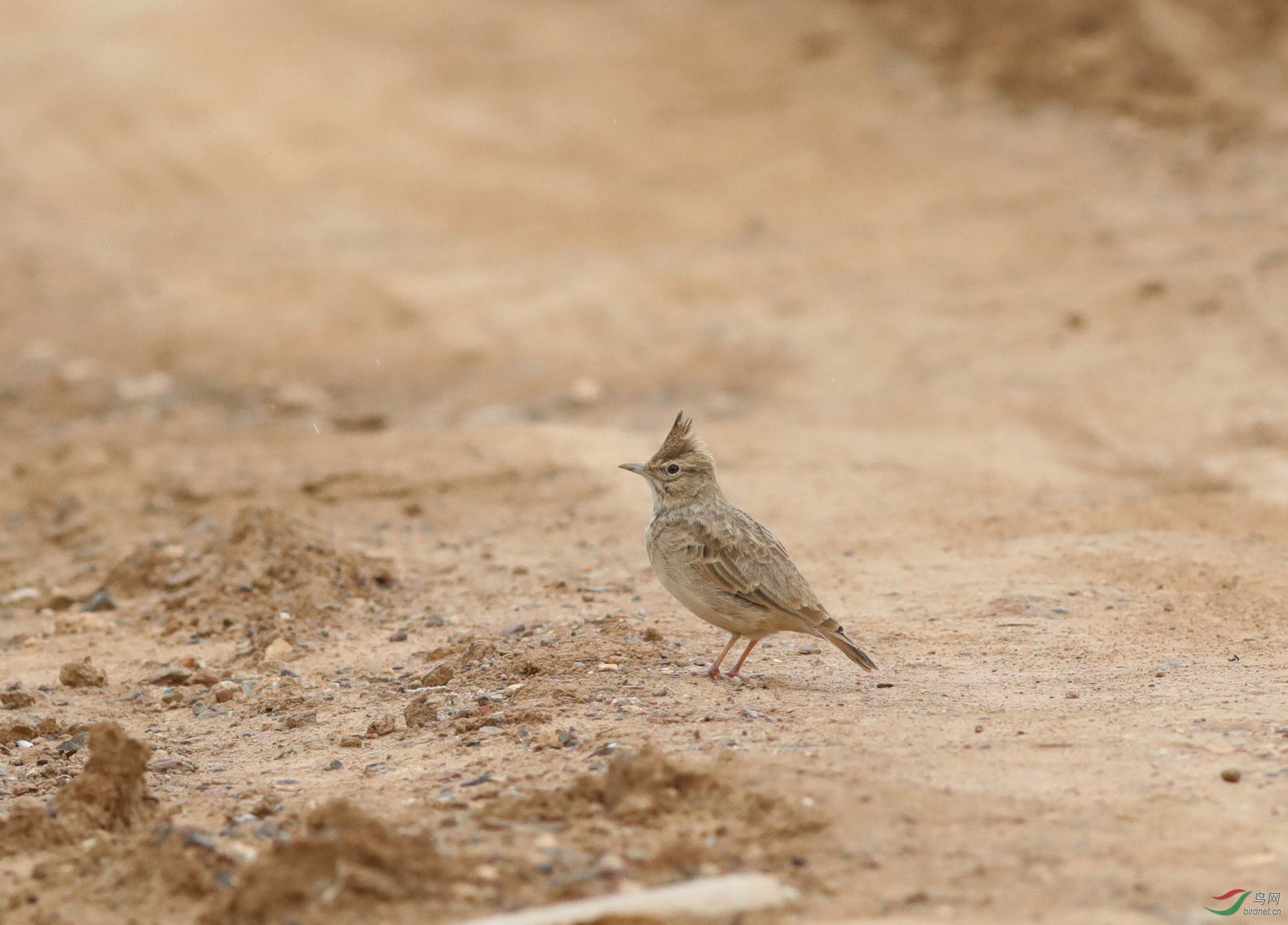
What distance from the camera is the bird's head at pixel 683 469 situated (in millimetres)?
6707

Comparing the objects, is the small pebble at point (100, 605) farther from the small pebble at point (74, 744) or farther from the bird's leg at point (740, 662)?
the bird's leg at point (740, 662)

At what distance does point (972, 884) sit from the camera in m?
3.99

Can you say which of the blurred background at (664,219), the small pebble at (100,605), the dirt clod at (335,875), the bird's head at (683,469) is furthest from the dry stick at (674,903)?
the blurred background at (664,219)

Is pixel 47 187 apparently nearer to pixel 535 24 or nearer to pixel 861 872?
pixel 535 24

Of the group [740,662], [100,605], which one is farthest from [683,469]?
[100,605]

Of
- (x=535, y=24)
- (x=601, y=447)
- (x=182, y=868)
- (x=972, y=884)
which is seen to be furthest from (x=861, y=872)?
(x=535, y=24)

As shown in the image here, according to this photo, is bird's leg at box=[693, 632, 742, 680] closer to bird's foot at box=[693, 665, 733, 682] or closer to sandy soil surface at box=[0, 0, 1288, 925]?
bird's foot at box=[693, 665, 733, 682]

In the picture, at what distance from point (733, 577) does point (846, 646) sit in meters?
0.57

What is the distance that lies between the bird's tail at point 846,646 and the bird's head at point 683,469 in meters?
0.96

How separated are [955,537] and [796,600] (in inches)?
121

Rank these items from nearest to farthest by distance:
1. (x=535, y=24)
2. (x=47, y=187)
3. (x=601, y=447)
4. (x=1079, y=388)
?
(x=601, y=447), (x=1079, y=388), (x=47, y=187), (x=535, y=24)

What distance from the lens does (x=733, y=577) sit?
6098mm

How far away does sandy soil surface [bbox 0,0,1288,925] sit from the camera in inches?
175

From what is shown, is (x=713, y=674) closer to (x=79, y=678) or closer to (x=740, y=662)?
(x=740, y=662)
